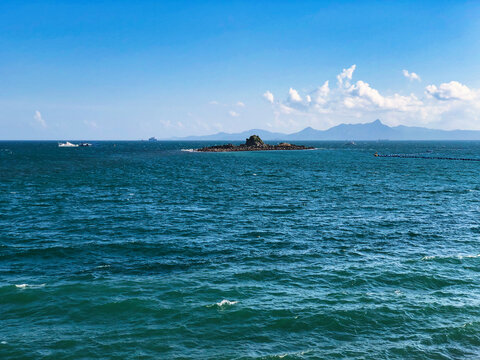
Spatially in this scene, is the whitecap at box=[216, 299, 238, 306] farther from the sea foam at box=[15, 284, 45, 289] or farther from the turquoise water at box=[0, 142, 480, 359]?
the sea foam at box=[15, 284, 45, 289]

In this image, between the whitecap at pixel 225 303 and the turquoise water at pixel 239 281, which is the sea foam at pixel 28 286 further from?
the whitecap at pixel 225 303

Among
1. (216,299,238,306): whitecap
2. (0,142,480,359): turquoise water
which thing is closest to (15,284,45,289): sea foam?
(0,142,480,359): turquoise water

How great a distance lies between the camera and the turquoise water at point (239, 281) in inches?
882

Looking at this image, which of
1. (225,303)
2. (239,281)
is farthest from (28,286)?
(239,281)

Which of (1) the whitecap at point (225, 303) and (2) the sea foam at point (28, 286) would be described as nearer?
(1) the whitecap at point (225, 303)

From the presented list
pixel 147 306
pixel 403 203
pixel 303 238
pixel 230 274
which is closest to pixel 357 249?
pixel 303 238

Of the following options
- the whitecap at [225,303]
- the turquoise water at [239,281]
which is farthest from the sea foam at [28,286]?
the whitecap at [225,303]

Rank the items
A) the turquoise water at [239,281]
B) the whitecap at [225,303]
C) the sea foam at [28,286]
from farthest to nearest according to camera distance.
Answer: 1. the sea foam at [28,286]
2. the whitecap at [225,303]
3. the turquoise water at [239,281]

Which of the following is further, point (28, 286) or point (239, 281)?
point (239, 281)

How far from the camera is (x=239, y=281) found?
3084cm

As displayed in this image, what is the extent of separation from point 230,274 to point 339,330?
11280 mm

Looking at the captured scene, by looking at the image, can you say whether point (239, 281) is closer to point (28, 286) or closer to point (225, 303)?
point (225, 303)

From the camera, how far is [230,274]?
32.2 m

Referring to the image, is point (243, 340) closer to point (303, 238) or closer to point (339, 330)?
point (339, 330)
